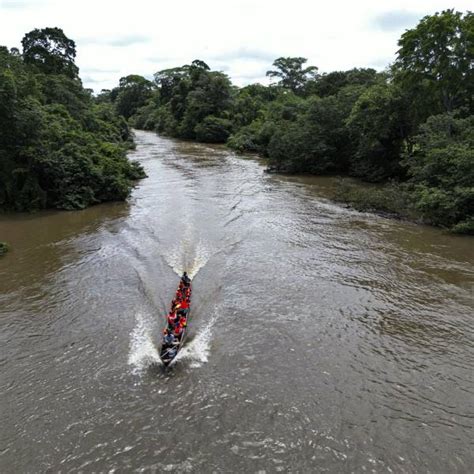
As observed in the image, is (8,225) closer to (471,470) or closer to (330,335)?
(330,335)

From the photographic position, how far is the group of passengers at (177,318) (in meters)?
11.5

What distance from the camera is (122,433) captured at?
354 inches

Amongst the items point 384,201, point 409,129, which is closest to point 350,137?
point 409,129

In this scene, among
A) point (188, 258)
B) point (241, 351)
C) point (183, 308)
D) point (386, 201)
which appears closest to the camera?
point (241, 351)

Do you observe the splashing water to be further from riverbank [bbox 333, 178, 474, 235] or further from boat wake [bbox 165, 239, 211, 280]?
riverbank [bbox 333, 178, 474, 235]

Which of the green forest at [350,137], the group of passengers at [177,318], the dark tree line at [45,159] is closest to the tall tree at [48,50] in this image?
the green forest at [350,137]

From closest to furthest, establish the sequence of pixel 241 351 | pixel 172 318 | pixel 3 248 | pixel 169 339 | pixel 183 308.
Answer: pixel 169 339 < pixel 241 351 < pixel 172 318 < pixel 183 308 < pixel 3 248

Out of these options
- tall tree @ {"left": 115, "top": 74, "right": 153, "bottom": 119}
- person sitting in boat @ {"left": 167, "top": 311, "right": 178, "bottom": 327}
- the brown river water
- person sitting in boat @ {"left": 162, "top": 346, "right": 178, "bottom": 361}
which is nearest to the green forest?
the brown river water

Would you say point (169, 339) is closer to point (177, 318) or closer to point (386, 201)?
point (177, 318)

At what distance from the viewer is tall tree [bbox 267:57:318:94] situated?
259 feet

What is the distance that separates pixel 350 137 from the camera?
120 feet

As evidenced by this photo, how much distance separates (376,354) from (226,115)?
6031cm

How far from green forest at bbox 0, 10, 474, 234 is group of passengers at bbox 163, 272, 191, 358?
14.0 m

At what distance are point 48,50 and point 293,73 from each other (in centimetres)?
4724
